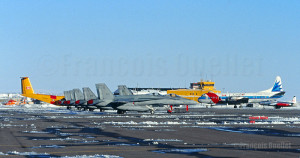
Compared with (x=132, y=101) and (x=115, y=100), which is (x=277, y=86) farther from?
(x=115, y=100)

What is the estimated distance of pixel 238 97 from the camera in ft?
414

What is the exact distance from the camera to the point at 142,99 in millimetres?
66125

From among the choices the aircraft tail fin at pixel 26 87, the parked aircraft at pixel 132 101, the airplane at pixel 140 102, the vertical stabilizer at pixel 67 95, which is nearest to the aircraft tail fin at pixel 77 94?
the vertical stabilizer at pixel 67 95

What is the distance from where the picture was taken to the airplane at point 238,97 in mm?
124125

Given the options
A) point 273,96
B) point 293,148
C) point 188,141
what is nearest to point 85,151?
point 188,141

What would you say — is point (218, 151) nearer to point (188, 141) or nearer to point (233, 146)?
point (233, 146)

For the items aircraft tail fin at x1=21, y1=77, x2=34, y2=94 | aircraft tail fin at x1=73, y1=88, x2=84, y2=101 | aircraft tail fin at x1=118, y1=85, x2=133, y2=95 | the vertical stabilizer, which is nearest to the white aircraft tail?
the vertical stabilizer

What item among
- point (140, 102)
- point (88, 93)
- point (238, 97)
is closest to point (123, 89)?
point (88, 93)

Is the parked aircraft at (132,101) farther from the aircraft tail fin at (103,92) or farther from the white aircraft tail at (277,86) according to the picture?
the white aircraft tail at (277,86)

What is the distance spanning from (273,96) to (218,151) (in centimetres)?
11688

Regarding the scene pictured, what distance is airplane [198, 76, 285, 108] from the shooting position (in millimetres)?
124125

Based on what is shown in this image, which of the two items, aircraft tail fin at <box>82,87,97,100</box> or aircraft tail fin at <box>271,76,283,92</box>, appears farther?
aircraft tail fin at <box>271,76,283,92</box>

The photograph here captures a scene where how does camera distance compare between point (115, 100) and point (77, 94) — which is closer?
point (115, 100)

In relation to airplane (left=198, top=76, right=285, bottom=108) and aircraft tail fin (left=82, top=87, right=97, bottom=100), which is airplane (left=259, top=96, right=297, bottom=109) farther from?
aircraft tail fin (left=82, top=87, right=97, bottom=100)
